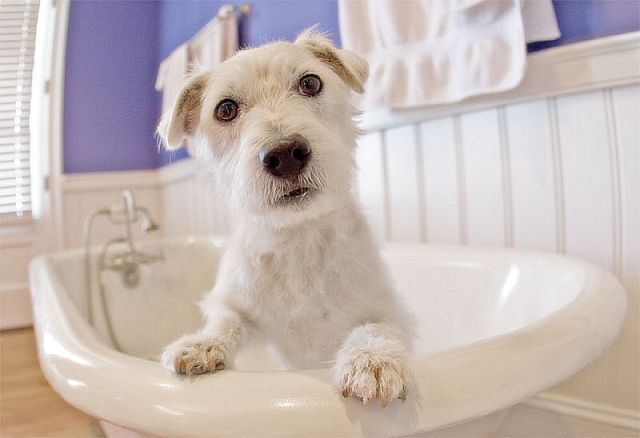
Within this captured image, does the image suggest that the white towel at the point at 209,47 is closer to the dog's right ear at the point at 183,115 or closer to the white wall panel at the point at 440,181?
the white wall panel at the point at 440,181

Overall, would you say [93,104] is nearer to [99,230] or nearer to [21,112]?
[21,112]

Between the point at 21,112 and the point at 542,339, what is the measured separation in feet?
14.1

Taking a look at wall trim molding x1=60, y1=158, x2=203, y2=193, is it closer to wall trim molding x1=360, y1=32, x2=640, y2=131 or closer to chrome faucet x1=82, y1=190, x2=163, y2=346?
chrome faucet x1=82, y1=190, x2=163, y2=346

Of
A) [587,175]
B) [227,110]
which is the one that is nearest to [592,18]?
[587,175]

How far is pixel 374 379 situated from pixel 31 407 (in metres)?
2.03

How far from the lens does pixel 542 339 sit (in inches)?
29.7

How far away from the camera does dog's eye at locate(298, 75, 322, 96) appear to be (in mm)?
1136

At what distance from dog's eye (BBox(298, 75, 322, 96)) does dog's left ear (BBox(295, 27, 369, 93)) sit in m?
0.12

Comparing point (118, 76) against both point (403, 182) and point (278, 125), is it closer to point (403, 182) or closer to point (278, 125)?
point (403, 182)

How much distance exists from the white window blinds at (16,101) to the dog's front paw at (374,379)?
3.98 meters

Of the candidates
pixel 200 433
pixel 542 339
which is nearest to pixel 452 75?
pixel 542 339

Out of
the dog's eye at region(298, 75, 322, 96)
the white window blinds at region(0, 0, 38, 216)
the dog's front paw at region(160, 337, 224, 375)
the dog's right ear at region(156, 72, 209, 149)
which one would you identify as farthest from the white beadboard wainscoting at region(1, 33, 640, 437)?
the white window blinds at region(0, 0, 38, 216)

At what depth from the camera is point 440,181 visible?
6.30 feet

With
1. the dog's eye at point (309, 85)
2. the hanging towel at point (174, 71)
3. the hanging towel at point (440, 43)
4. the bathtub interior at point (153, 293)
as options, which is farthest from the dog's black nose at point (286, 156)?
the hanging towel at point (174, 71)
